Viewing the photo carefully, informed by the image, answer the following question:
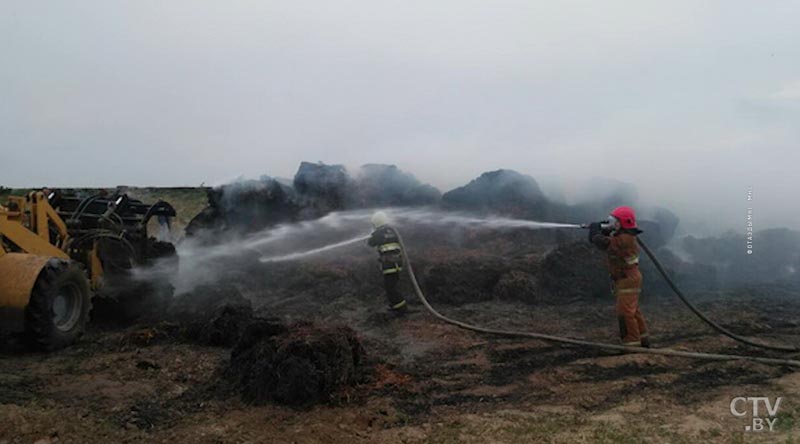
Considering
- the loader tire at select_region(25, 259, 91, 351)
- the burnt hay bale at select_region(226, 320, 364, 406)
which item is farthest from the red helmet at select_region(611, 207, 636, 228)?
the loader tire at select_region(25, 259, 91, 351)

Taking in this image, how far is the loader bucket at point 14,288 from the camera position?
6918 mm

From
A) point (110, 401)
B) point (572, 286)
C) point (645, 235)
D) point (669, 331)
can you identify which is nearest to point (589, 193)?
point (645, 235)

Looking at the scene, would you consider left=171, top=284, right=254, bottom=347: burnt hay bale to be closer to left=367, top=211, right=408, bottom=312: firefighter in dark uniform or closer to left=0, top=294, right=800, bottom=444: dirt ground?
left=0, top=294, right=800, bottom=444: dirt ground

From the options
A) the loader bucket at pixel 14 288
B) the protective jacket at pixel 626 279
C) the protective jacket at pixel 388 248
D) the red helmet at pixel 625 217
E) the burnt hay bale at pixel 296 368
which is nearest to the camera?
the burnt hay bale at pixel 296 368

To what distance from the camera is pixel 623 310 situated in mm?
7770

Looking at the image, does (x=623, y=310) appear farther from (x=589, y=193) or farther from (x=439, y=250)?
(x=589, y=193)

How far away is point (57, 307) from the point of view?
7.70 metres

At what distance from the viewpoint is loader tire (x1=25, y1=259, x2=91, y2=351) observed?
7.12m

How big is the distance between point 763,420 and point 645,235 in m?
10.1

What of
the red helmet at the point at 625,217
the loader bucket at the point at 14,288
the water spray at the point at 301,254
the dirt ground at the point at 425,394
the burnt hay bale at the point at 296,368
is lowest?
the dirt ground at the point at 425,394

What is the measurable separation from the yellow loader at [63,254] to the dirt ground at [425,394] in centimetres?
46

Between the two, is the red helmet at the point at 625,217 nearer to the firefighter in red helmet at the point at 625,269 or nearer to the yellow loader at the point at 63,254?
the firefighter in red helmet at the point at 625,269

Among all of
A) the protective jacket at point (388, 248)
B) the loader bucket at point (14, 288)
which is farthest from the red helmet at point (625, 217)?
the loader bucket at point (14, 288)

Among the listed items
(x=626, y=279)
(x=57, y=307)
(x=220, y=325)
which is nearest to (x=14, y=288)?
(x=57, y=307)
